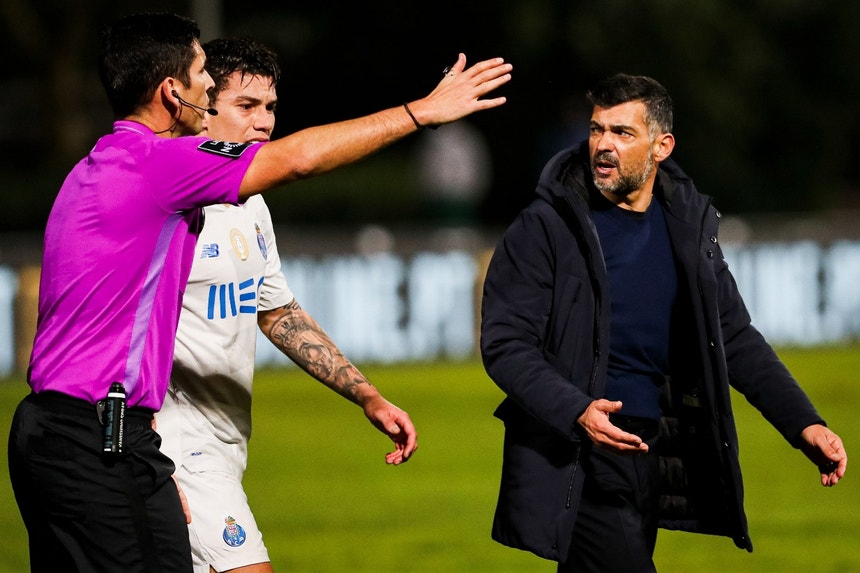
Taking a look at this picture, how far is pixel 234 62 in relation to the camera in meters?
6.34

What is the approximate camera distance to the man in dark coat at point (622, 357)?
19.8 feet

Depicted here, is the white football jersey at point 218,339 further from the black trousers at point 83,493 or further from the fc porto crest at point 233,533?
the black trousers at point 83,493

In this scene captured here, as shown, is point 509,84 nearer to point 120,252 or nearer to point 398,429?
point 398,429

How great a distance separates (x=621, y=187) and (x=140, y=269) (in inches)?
83.2

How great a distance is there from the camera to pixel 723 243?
61.6 ft

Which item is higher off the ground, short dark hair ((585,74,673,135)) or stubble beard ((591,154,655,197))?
short dark hair ((585,74,673,135))

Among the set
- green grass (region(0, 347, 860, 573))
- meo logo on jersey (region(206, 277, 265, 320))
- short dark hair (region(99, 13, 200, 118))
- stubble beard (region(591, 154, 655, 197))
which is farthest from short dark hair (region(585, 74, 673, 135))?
green grass (region(0, 347, 860, 573))

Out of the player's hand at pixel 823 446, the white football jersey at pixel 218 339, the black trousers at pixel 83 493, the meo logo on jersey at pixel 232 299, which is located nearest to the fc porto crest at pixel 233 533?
the white football jersey at pixel 218 339

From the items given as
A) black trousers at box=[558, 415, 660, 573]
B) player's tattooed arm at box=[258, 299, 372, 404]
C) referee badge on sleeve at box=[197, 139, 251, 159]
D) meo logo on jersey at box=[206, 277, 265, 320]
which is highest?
referee badge on sleeve at box=[197, 139, 251, 159]

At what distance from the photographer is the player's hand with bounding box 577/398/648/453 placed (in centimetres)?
566

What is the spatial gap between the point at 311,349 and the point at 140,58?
1666 mm

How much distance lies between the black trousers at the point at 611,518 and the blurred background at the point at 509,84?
Result: 1777 cm

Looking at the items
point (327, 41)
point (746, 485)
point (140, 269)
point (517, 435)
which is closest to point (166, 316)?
point (140, 269)

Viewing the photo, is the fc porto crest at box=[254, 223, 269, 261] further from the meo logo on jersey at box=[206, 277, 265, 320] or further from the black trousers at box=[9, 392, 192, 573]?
the black trousers at box=[9, 392, 192, 573]
